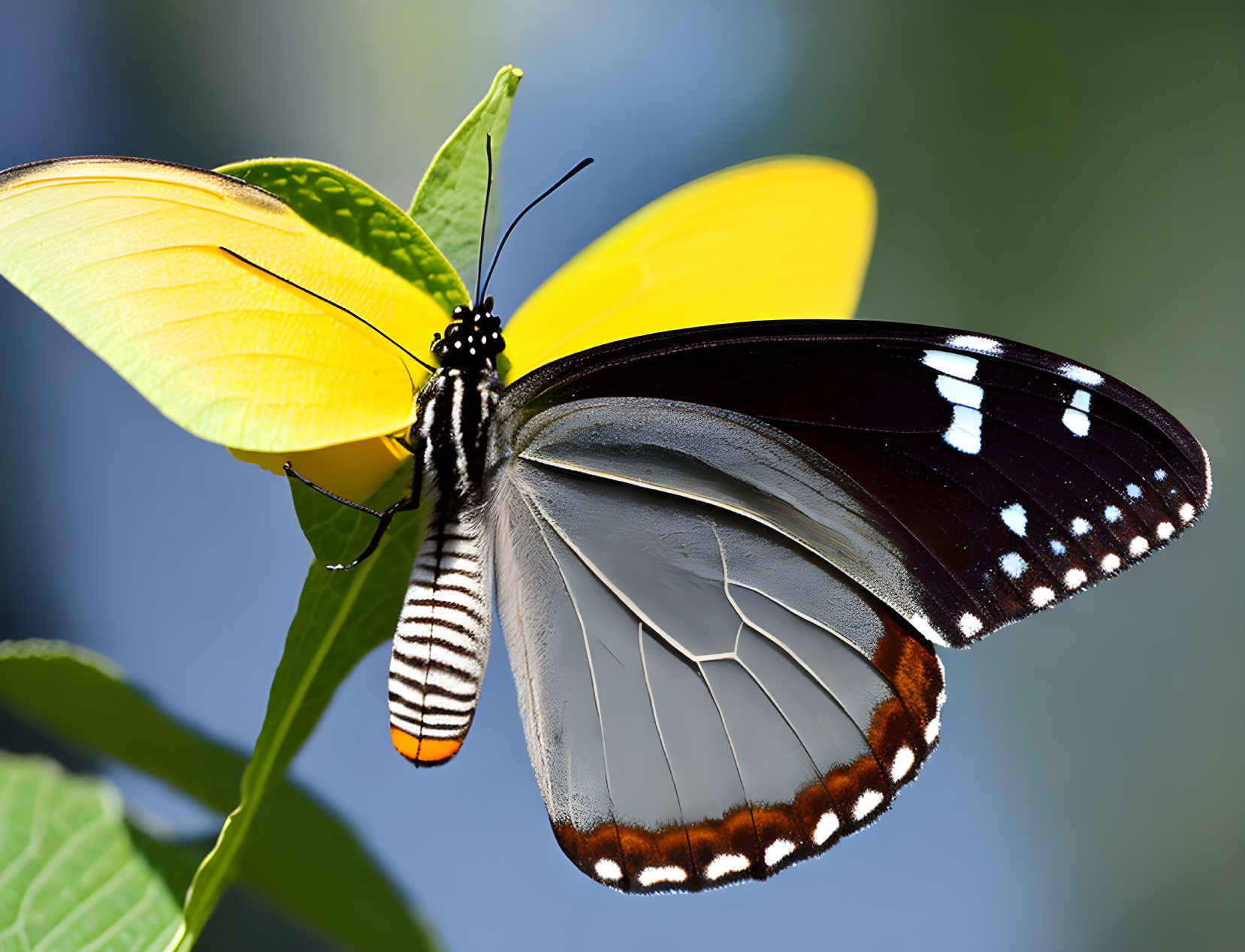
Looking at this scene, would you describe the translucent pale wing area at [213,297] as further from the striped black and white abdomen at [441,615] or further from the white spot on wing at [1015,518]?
the white spot on wing at [1015,518]

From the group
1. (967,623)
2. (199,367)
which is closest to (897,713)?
(967,623)

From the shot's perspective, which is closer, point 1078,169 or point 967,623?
point 967,623

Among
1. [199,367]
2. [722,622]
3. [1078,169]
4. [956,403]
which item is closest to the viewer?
[199,367]

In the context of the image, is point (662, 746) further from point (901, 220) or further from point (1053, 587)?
point (901, 220)

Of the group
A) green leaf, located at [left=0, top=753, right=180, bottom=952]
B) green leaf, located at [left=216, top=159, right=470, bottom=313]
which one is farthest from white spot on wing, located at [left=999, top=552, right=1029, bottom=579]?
green leaf, located at [left=0, top=753, right=180, bottom=952]

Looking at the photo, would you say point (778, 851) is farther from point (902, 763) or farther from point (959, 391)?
point (959, 391)
